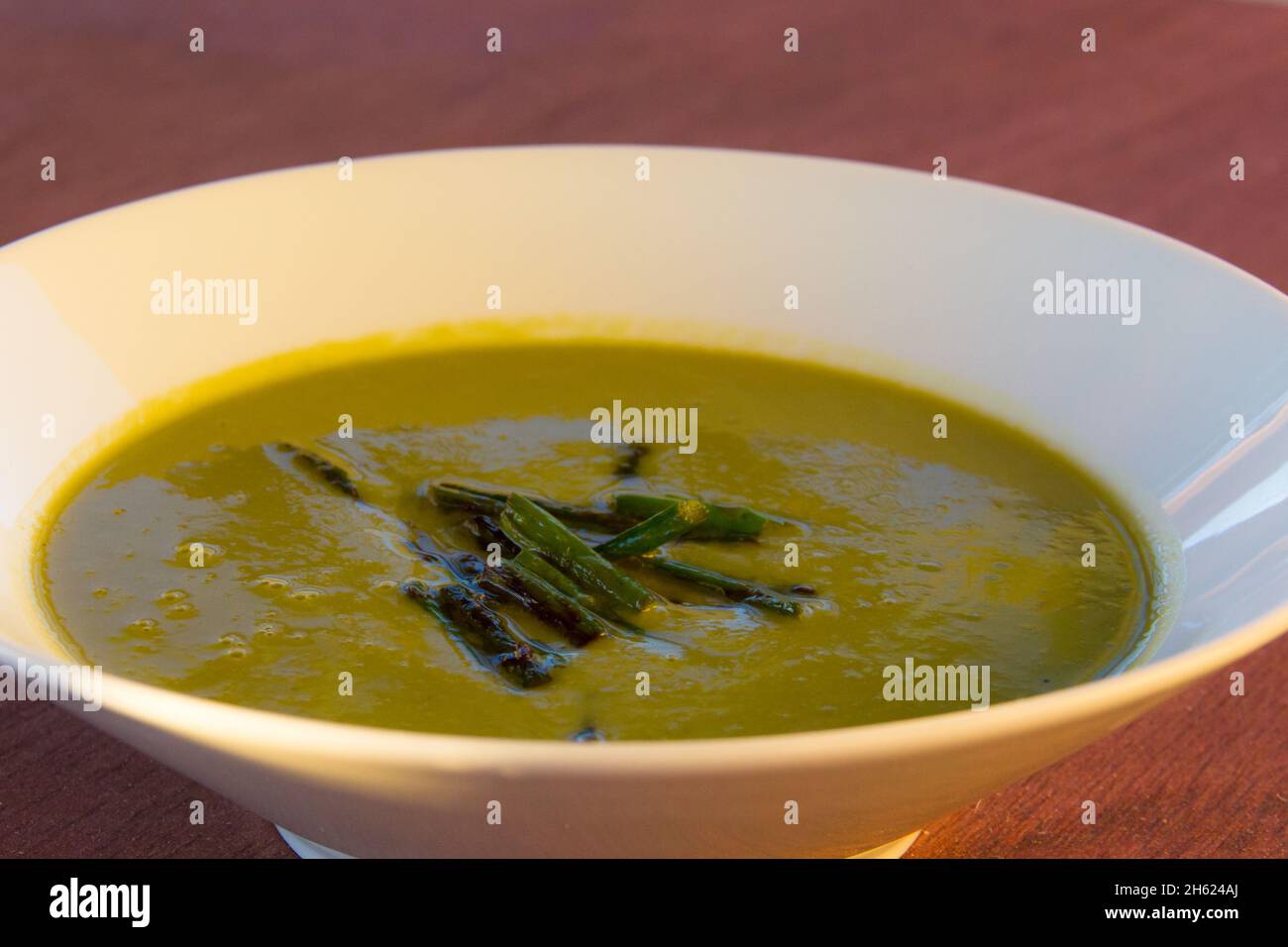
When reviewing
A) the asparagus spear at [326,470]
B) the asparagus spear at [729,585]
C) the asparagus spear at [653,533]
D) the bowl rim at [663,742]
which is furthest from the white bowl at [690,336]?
the asparagus spear at [653,533]

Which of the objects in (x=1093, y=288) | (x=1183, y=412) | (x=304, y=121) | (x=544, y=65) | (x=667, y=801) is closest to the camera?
(x=667, y=801)

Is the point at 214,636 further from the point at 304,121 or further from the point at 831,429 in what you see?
the point at 304,121

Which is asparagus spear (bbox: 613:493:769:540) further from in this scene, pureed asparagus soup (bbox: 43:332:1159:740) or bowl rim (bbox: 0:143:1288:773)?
bowl rim (bbox: 0:143:1288:773)

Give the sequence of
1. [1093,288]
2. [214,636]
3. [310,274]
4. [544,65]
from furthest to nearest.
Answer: [544,65]
[310,274]
[1093,288]
[214,636]

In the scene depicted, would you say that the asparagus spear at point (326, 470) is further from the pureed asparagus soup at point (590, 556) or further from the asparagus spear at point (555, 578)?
the asparagus spear at point (555, 578)

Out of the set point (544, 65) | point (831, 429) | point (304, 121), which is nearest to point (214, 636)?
point (831, 429)

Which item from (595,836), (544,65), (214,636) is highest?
(544,65)

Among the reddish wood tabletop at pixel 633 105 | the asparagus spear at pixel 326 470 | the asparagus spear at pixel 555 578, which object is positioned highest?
the reddish wood tabletop at pixel 633 105

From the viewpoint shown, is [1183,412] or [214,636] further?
[1183,412]
